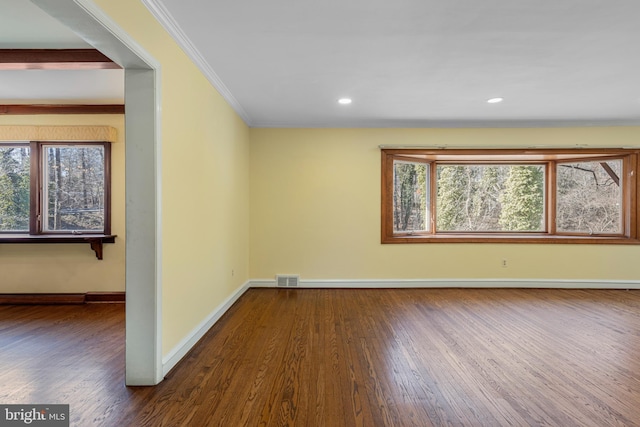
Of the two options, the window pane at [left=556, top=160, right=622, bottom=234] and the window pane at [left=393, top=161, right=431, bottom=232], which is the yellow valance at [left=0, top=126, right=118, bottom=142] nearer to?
the window pane at [left=393, top=161, right=431, bottom=232]

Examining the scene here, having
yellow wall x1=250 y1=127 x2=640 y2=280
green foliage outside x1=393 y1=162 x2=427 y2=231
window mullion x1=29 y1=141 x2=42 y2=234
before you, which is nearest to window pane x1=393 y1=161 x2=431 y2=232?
green foliage outside x1=393 y1=162 x2=427 y2=231

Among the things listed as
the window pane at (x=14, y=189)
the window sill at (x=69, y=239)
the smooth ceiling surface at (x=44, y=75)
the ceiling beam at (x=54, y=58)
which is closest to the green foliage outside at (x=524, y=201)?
the ceiling beam at (x=54, y=58)

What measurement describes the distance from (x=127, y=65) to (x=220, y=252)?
6.22 feet

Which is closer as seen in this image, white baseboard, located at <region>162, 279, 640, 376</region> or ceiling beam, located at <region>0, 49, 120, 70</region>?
ceiling beam, located at <region>0, 49, 120, 70</region>

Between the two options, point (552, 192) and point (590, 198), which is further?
point (552, 192)

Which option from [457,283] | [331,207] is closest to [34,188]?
[331,207]

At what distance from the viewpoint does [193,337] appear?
2.38m

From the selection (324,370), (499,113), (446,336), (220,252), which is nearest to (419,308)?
(446,336)

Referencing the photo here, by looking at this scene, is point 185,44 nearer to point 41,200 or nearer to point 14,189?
point 41,200

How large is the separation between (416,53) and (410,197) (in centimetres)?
256

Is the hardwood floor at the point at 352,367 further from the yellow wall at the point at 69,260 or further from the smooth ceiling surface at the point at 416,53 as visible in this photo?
the smooth ceiling surface at the point at 416,53

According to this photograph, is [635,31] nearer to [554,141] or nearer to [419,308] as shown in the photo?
[554,141]

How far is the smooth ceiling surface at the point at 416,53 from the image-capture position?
1.78 meters

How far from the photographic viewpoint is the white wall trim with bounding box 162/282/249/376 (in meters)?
2.00
